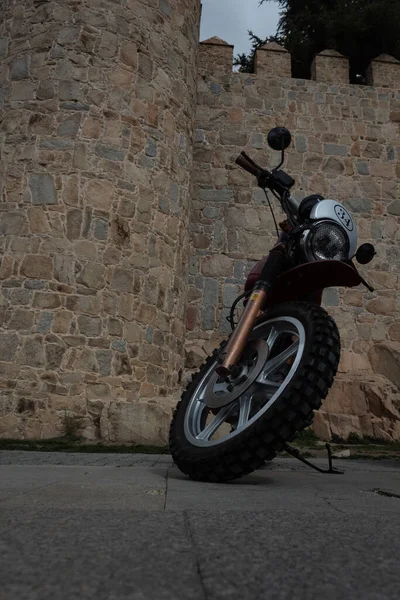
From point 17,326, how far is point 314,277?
4484 millimetres

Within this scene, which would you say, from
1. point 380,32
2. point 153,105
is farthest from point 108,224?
point 380,32

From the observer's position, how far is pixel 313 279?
3133 millimetres

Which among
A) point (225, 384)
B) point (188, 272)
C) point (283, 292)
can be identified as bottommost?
point (225, 384)

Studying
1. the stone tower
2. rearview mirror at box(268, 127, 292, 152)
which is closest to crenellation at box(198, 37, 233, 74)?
the stone tower

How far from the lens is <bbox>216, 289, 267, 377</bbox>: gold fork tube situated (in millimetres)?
2834

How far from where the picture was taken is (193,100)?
9.07 metres

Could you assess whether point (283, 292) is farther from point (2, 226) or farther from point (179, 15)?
point (179, 15)

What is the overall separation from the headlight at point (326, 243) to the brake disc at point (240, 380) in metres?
0.58

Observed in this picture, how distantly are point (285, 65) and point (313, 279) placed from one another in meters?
9.03

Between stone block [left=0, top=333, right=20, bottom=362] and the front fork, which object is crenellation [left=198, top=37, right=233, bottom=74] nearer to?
stone block [left=0, top=333, right=20, bottom=362]

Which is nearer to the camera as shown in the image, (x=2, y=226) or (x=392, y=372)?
(x=2, y=226)

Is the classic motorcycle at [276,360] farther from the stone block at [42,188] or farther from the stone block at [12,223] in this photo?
the stone block at [12,223]

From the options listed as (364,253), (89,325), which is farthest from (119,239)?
(364,253)

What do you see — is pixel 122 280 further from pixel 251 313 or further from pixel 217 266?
pixel 251 313
